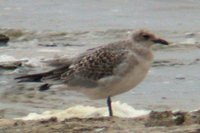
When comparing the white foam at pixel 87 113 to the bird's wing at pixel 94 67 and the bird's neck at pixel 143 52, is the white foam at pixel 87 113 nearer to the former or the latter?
the bird's wing at pixel 94 67

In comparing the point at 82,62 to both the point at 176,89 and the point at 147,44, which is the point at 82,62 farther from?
the point at 176,89

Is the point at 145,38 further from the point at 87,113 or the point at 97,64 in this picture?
the point at 87,113

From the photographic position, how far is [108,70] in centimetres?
758

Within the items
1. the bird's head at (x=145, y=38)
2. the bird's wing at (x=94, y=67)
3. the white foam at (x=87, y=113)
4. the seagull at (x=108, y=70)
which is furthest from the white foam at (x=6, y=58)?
the bird's head at (x=145, y=38)

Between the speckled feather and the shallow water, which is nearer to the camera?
the speckled feather

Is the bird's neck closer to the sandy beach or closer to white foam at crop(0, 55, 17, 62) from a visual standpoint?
the sandy beach

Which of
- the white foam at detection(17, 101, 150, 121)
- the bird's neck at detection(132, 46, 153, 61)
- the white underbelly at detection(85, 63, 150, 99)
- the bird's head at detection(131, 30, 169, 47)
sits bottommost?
the white foam at detection(17, 101, 150, 121)

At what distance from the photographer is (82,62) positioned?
7.72 meters

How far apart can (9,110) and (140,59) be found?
2.22 m

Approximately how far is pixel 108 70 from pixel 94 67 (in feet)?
0.57

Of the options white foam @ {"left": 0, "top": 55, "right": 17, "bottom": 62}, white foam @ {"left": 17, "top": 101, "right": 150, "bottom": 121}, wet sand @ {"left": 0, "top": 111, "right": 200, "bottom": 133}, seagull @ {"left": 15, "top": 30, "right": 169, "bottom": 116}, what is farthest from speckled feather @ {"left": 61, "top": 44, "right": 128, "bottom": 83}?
white foam @ {"left": 0, "top": 55, "right": 17, "bottom": 62}

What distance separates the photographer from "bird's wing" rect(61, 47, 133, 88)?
755cm

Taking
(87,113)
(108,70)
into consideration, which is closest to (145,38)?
(108,70)

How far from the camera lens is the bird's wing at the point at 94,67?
7551 mm
